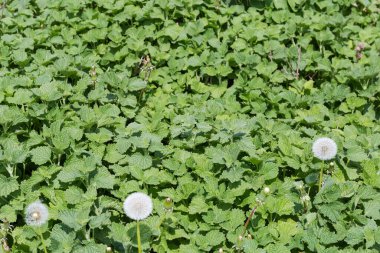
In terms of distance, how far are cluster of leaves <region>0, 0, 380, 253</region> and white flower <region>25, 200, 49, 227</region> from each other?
94 millimetres

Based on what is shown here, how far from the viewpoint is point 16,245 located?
3168 millimetres

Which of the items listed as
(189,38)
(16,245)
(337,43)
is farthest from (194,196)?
(337,43)

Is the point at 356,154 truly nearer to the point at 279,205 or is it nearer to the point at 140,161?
the point at 279,205

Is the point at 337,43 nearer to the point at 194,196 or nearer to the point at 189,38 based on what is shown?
the point at 189,38

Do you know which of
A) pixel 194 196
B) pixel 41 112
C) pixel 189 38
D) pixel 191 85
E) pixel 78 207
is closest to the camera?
pixel 78 207

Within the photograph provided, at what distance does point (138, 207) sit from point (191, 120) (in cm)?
A: 107

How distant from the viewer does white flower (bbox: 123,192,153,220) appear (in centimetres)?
286

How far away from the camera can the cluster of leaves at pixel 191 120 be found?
321 centimetres

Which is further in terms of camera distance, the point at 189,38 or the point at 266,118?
the point at 189,38

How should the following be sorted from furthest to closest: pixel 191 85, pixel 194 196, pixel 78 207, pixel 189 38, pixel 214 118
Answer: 1. pixel 189 38
2. pixel 191 85
3. pixel 214 118
4. pixel 194 196
5. pixel 78 207

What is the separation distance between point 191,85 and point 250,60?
0.52 metres

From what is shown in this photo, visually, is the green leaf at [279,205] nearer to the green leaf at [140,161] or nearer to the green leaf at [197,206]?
the green leaf at [197,206]

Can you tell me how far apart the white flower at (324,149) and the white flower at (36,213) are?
62.9 inches

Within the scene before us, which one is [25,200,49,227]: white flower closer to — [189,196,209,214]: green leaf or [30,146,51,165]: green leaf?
[30,146,51,165]: green leaf
